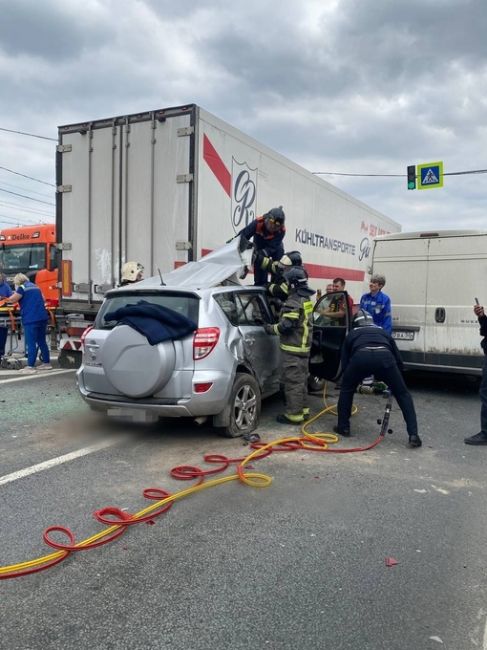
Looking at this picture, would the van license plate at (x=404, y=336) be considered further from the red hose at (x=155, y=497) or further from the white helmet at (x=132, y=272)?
the white helmet at (x=132, y=272)

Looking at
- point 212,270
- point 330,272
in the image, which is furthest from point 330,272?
point 212,270

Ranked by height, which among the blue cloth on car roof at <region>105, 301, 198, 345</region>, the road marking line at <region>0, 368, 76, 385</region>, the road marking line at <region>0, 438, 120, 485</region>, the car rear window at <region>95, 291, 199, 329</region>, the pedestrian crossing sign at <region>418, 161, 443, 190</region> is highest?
the pedestrian crossing sign at <region>418, 161, 443, 190</region>

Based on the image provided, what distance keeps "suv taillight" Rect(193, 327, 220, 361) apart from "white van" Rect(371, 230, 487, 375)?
13.7 ft

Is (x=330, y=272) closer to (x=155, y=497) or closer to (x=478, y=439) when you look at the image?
(x=478, y=439)

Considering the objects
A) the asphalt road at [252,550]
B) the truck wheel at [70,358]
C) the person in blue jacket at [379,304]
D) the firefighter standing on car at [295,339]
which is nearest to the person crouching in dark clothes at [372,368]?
the asphalt road at [252,550]

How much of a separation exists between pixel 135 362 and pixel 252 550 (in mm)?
2151

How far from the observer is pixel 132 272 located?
7.56 metres

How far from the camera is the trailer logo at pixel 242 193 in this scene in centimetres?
819

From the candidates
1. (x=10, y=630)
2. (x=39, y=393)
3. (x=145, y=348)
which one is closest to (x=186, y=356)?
(x=145, y=348)

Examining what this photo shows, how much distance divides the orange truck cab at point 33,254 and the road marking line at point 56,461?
401 inches

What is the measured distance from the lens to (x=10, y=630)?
252 centimetres

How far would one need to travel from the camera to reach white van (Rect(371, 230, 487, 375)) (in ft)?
25.5

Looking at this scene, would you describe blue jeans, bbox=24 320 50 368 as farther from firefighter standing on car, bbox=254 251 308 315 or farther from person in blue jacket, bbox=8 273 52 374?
firefighter standing on car, bbox=254 251 308 315

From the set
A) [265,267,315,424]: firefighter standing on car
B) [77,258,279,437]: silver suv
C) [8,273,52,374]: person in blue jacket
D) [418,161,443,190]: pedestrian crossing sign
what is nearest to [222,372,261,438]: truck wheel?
[77,258,279,437]: silver suv
